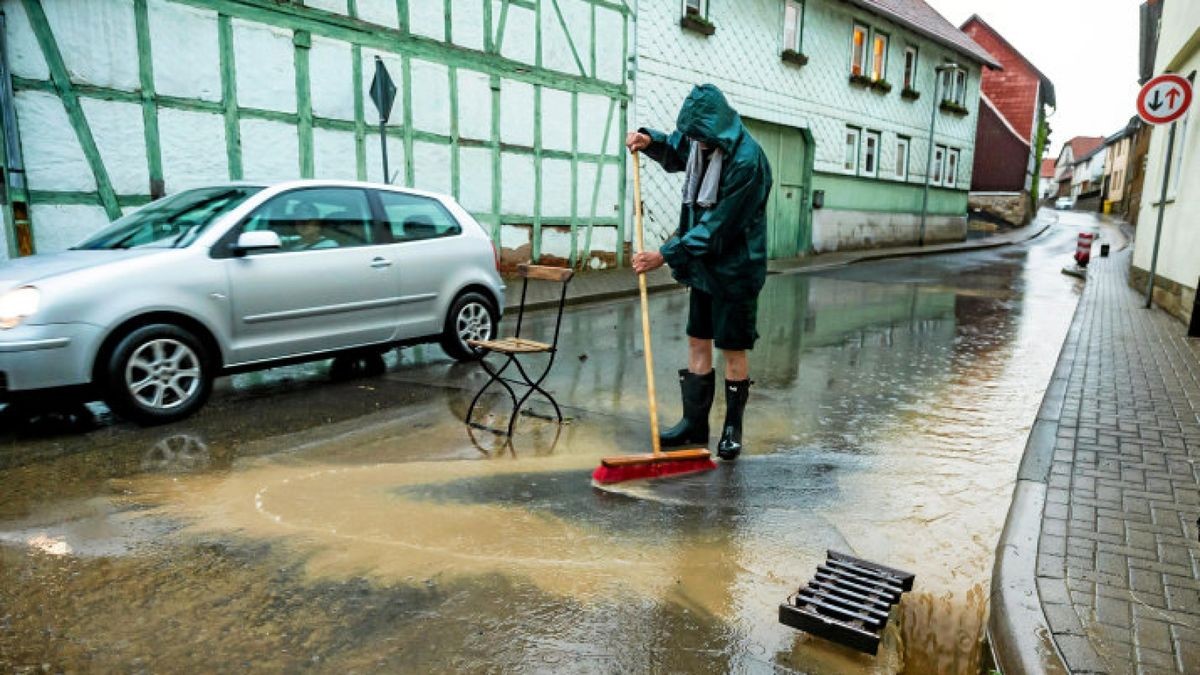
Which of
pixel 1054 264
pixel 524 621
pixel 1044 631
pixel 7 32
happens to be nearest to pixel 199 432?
pixel 524 621

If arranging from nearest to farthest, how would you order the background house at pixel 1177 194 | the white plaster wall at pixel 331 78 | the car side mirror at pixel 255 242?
the car side mirror at pixel 255 242
the background house at pixel 1177 194
the white plaster wall at pixel 331 78

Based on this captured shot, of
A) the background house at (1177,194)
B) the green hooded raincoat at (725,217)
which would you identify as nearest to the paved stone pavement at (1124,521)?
the green hooded raincoat at (725,217)

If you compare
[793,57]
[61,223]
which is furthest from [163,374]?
[793,57]

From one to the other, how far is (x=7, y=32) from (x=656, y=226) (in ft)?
36.2

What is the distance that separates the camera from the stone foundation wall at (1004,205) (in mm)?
37312

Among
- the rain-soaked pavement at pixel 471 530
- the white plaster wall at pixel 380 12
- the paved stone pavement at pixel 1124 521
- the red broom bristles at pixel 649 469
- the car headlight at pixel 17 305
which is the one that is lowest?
the rain-soaked pavement at pixel 471 530

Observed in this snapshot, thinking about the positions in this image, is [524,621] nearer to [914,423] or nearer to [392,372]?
[914,423]

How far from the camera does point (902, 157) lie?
2578 centimetres

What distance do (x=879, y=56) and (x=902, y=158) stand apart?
3.63 meters

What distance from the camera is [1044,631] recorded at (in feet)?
8.60

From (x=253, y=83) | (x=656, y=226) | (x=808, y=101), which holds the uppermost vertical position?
(x=808, y=101)

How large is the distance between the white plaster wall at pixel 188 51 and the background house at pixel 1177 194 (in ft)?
38.7

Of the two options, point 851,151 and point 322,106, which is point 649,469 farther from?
point 851,151

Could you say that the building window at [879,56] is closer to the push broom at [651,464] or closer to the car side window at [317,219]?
the car side window at [317,219]
